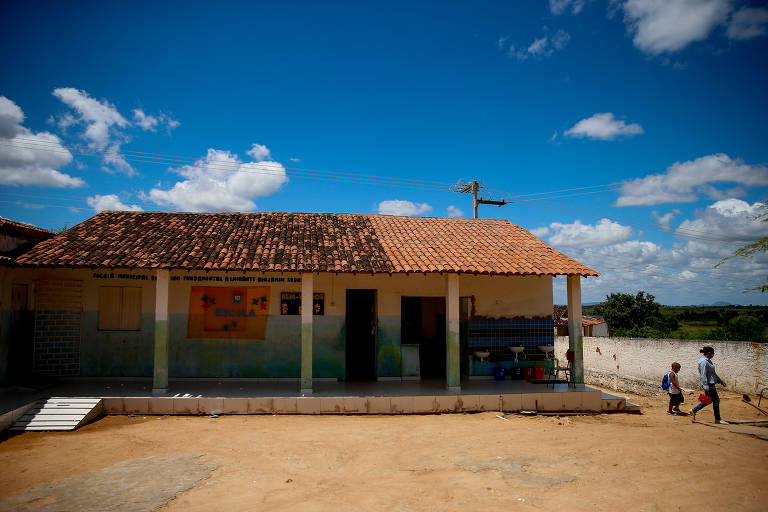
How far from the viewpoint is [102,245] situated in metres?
11.1

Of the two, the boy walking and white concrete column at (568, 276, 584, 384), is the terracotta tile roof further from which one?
the boy walking

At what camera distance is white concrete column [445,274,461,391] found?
36.3 feet

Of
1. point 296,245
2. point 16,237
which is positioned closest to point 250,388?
point 296,245

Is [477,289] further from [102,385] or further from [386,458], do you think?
[102,385]

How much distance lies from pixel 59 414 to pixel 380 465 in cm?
652

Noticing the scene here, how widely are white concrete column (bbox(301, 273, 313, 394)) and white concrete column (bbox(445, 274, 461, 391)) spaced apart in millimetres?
3240

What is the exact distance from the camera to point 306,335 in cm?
1073

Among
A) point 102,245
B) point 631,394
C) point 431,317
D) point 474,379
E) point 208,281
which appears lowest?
point 631,394

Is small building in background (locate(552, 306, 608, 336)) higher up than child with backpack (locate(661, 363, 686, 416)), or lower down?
higher up

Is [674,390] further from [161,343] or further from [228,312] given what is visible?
[161,343]

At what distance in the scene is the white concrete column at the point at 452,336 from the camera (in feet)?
36.3

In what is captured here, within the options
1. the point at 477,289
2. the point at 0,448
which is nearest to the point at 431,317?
the point at 477,289

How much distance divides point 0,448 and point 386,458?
6.41 meters

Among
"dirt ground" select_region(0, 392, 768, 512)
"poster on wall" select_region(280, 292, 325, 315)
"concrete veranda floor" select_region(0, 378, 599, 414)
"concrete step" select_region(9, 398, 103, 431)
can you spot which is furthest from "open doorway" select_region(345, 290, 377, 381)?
"concrete step" select_region(9, 398, 103, 431)
